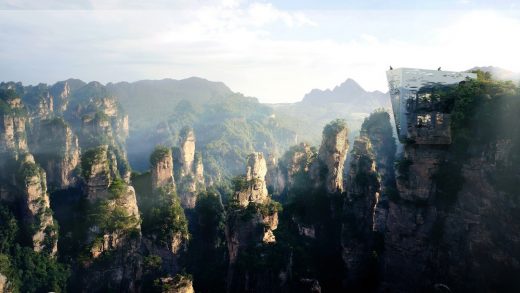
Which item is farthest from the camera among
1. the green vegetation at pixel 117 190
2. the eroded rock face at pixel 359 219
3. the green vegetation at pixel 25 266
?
the green vegetation at pixel 25 266

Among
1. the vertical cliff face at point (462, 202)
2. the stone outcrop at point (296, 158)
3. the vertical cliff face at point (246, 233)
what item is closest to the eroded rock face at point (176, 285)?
the vertical cliff face at point (246, 233)

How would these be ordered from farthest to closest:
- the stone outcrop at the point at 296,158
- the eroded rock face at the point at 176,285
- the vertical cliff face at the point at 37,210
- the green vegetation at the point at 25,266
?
1. the stone outcrop at the point at 296,158
2. the vertical cliff face at the point at 37,210
3. the green vegetation at the point at 25,266
4. the eroded rock face at the point at 176,285

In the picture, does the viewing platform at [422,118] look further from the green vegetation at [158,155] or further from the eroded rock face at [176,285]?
the green vegetation at [158,155]

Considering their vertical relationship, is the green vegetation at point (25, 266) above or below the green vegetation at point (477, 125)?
below

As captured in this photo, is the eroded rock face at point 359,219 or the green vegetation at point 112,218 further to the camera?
the green vegetation at point 112,218

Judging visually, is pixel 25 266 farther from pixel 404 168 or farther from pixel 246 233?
pixel 404 168
